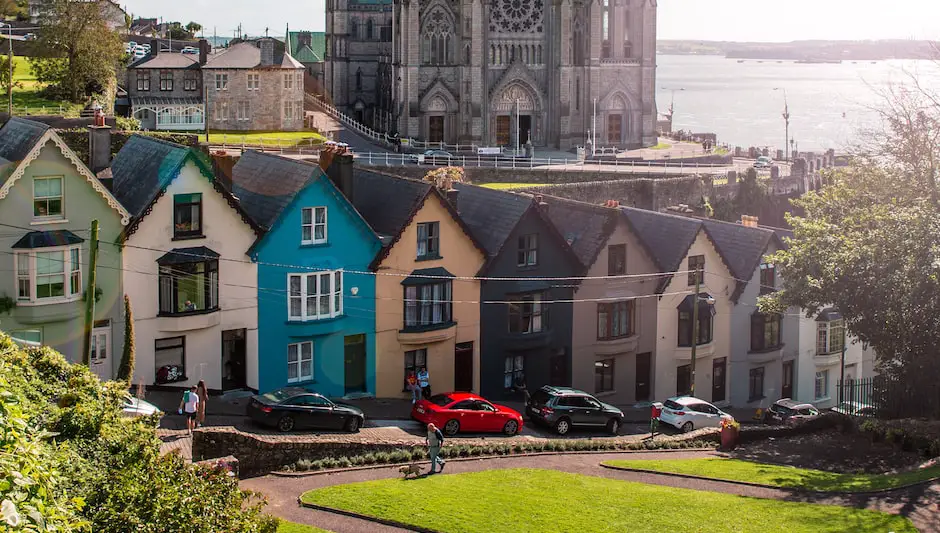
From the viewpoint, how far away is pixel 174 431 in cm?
2809

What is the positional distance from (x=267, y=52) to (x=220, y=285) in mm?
56063

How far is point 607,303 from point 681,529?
66.1 ft

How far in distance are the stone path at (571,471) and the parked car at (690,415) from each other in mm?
8454

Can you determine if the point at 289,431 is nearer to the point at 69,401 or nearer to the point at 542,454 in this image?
the point at 542,454

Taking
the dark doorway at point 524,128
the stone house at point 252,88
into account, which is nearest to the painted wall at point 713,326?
the stone house at point 252,88

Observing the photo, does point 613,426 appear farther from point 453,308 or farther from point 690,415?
point 453,308

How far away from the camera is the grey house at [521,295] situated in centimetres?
4056

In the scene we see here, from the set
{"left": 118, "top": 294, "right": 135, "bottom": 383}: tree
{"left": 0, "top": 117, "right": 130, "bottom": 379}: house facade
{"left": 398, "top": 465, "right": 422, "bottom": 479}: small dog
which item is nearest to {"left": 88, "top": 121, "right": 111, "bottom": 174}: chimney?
{"left": 0, "top": 117, "right": 130, "bottom": 379}: house facade

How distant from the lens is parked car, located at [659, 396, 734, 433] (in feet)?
125

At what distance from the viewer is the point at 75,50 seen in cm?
8050

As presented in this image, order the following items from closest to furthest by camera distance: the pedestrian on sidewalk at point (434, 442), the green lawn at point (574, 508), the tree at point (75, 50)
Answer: the green lawn at point (574, 508) → the pedestrian on sidewalk at point (434, 442) → the tree at point (75, 50)

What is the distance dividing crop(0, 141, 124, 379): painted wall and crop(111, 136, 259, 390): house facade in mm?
478

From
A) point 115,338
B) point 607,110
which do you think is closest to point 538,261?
point 115,338

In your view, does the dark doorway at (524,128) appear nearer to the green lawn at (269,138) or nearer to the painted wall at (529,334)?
the green lawn at (269,138)
